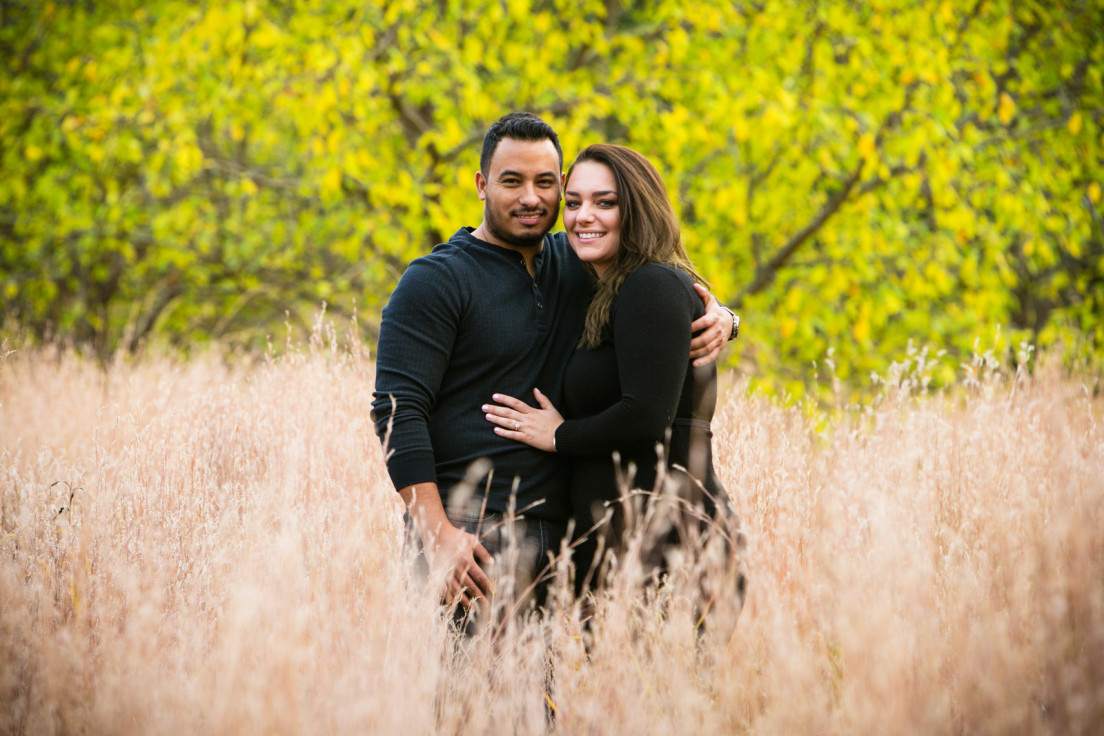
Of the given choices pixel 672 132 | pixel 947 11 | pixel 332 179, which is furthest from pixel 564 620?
pixel 947 11

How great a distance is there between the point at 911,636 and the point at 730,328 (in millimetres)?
1174

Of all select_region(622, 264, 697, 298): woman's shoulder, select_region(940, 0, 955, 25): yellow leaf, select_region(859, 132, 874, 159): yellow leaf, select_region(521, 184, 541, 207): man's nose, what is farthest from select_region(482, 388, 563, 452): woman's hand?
→ select_region(940, 0, 955, 25): yellow leaf

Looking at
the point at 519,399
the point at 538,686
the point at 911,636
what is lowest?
the point at 538,686

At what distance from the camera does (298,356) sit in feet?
17.6

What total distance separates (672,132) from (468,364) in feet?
Result: 14.7

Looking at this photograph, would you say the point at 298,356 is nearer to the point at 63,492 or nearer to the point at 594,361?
the point at 63,492

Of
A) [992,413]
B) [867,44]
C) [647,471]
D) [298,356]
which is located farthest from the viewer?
[867,44]

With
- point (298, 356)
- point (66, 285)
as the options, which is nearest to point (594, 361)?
point (298, 356)

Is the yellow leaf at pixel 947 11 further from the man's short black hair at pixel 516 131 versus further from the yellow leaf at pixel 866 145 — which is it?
the man's short black hair at pixel 516 131

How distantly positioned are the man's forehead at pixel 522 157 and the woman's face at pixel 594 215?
13 cm

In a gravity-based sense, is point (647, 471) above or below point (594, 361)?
below

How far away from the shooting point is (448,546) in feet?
8.24

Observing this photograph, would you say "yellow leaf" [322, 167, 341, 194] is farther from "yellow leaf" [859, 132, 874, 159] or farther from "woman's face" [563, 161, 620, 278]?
"yellow leaf" [859, 132, 874, 159]

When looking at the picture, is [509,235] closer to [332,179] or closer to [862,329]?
[332,179]
